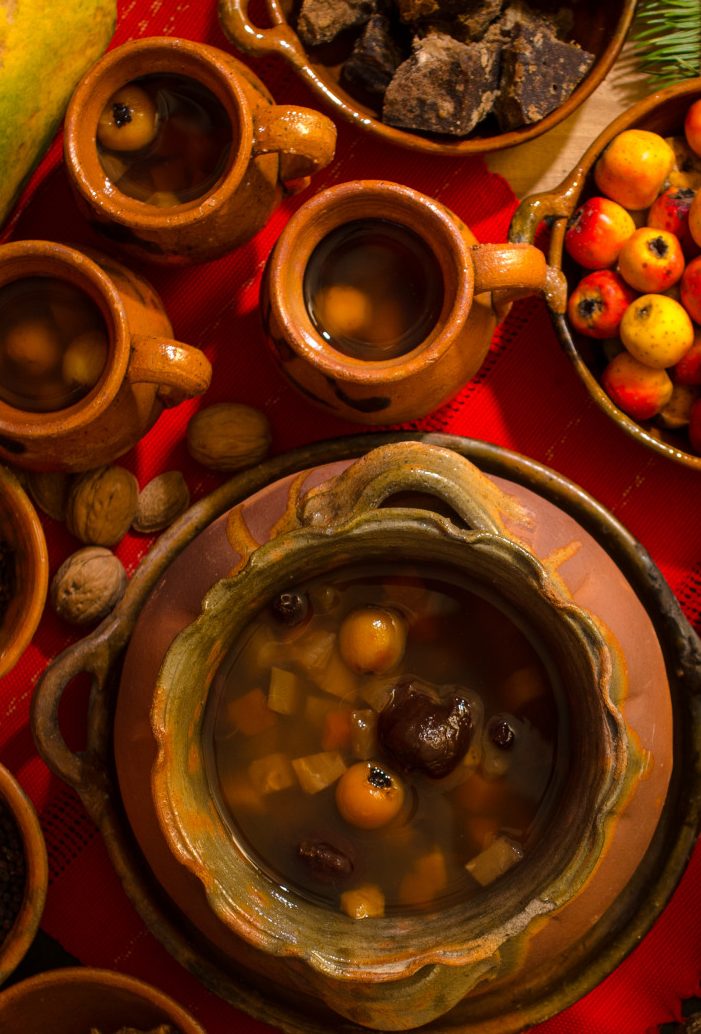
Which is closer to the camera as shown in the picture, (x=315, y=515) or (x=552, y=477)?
(x=315, y=515)

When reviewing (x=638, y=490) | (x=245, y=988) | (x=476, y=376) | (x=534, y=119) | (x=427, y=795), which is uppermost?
(x=534, y=119)

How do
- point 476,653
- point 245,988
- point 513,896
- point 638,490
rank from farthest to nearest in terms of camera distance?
point 638,490 → point 245,988 → point 476,653 → point 513,896

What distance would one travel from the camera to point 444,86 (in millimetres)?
1292

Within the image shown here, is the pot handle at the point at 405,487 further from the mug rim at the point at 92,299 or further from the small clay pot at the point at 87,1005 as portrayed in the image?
the small clay pot at the point at 87,1005

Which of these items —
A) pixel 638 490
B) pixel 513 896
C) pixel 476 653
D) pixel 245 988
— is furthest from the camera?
pixel 638 490

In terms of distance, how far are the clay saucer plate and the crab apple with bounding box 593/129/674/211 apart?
361 mm

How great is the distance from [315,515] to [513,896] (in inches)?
15.9

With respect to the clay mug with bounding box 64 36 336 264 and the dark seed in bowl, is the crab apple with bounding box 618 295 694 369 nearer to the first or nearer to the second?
the clay mug with bounding box 64 36 336 264

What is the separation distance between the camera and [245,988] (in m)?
1.27

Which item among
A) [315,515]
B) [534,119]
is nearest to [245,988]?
[315,515]

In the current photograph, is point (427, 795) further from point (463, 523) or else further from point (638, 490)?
point (638, 490)

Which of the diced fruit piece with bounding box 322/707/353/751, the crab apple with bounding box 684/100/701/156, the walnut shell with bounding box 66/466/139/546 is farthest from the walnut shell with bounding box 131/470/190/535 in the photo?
the crab apple with bounding box 684/100/701/156

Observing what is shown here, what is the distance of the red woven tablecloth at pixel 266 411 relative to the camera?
139cm

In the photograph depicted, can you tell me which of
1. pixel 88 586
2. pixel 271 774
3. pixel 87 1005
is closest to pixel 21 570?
pixel 88 586
